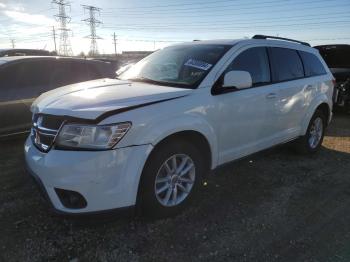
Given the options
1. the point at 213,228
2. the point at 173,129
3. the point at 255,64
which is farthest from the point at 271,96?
the point at 213,228

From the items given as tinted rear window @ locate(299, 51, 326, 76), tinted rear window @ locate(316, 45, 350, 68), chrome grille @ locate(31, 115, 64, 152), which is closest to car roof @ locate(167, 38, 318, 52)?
tinted rear window @ locate(299, 51, 326, 76)

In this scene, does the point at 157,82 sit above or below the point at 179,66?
below

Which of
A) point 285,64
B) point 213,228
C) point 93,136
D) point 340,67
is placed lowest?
point 213,228

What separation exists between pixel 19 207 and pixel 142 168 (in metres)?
1.55

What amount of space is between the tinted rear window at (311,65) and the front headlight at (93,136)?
3615 millimetres

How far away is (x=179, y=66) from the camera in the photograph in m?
4.12

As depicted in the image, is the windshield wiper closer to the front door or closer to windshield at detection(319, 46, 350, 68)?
the front door

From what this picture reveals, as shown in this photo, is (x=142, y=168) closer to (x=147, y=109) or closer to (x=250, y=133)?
(x=147, y=109)

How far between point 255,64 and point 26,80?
3.69m

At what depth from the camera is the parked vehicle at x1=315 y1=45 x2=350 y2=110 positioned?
9406mm

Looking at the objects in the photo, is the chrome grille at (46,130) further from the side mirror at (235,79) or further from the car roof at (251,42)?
the car roof at (251,42)

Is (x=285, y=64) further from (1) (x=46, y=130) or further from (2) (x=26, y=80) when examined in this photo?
(2) (x=26, y=80)

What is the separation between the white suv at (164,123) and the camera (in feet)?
9.44

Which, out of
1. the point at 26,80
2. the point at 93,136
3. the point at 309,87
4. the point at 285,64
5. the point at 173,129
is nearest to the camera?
the point at 93,136
